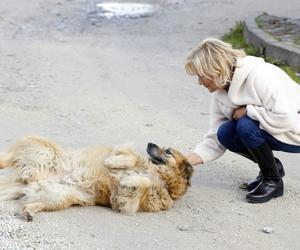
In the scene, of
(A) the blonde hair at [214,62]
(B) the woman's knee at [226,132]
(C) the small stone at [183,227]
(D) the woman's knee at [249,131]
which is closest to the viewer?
(C) the small stone at [183,227]

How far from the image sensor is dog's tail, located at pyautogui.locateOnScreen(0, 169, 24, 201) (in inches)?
199

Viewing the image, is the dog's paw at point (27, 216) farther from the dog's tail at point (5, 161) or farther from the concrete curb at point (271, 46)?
the concrete curb at point (271, 46)

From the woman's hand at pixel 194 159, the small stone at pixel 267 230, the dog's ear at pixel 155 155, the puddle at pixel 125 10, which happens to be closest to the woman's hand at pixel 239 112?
the woman's hand at pixel 194 159

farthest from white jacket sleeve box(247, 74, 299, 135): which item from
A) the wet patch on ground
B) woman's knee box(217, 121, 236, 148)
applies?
the wet patch on ground

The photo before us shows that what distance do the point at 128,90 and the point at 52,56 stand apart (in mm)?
2116

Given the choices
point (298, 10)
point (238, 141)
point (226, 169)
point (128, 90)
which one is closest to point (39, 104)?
point (128, 90)

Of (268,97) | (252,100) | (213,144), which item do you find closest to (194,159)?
(213,144)

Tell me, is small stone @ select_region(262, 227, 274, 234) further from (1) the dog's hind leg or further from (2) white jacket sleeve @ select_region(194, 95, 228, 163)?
(1) the dog's hind leg

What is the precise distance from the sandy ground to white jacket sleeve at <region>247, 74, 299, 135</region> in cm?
67

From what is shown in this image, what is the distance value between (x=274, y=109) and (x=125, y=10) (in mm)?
9743

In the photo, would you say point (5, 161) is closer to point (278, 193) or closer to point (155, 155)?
point (155, 155)

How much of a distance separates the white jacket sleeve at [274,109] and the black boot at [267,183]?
28cm

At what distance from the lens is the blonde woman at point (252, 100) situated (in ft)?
16.5

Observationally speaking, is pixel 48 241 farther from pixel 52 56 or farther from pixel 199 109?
pixel 52 56
